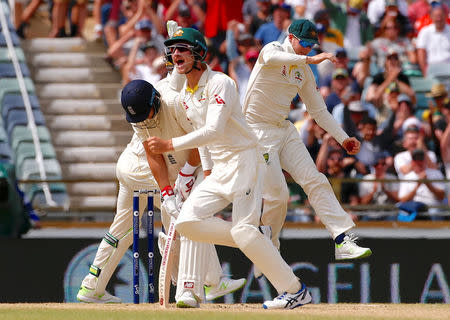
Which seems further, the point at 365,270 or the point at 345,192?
the point at 345,192

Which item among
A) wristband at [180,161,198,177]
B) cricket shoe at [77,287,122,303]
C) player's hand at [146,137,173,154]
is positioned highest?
player's hand at [146,137,173,154]

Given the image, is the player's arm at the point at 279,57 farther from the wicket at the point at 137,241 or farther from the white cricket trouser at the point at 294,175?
the wicket at the point at 137,241

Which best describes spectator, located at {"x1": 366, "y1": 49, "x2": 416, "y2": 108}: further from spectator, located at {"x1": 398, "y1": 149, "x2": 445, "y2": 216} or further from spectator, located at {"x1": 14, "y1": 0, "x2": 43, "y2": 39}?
spectator, located at {"x1": 14, "y1": 0, "x2": 43, "y2": 39}

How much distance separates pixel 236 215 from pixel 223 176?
1.04ft

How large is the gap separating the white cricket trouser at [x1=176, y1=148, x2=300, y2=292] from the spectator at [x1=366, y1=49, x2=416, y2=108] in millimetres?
6877

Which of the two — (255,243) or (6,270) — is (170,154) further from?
(6,270)

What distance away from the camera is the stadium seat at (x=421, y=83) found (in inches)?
651

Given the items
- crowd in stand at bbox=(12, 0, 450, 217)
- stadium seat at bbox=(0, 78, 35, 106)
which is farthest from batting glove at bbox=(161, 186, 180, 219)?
stadium seat at bbox=(0, 78, 35, 106)

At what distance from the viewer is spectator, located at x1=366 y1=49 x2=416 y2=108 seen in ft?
52.2

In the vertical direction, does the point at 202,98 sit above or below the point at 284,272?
above

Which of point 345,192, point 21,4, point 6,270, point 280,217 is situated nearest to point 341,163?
point 345,192

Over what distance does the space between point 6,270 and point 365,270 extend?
11.8 ft

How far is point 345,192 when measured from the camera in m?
13.0

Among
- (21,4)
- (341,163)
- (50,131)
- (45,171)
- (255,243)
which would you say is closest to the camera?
(255,243)
